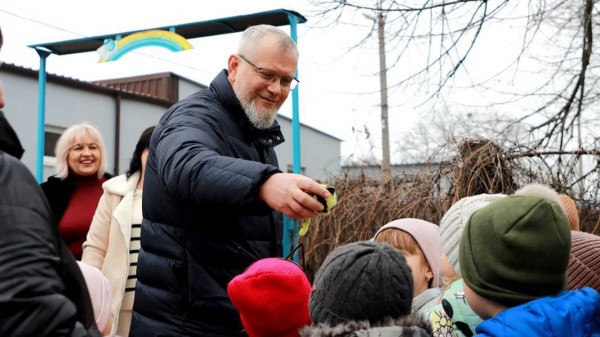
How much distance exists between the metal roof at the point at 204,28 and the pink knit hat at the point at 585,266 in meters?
3.20

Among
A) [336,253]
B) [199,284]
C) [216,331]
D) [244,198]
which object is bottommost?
[216,331]

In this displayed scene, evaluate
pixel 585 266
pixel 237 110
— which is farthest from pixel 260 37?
pixel 585 266

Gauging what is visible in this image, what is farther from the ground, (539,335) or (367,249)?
(367,249)

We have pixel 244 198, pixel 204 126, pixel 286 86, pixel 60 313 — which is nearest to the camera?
pixel 60 313

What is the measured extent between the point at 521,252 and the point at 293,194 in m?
0.60

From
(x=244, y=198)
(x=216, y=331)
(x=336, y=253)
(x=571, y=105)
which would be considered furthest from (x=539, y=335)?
A: (x=571, y=105)

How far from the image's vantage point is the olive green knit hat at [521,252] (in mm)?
1703

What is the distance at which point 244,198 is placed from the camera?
67.7 inches

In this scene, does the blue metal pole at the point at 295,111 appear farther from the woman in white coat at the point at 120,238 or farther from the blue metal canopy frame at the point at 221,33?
the woman in white coat at the point at 120,238

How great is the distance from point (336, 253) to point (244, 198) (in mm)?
294

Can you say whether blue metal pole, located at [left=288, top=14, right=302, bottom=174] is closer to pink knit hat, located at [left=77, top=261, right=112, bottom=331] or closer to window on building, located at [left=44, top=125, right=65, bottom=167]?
pink knit hat, located at [left=77, top=261, right=112, bottom=331]

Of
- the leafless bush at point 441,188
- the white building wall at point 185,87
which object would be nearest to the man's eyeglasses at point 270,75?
the leafless bush at point 441,188

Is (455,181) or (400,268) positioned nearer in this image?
(400,268)

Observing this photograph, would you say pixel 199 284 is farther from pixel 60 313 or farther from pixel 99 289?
pixel 60 313
